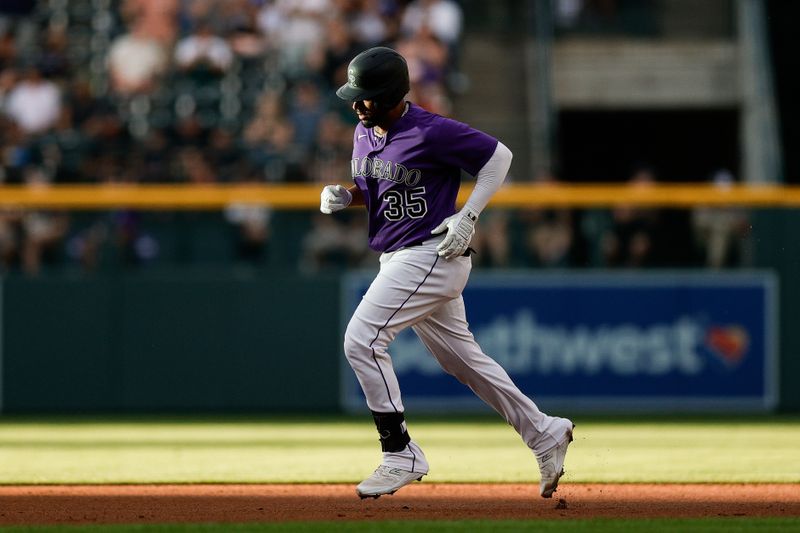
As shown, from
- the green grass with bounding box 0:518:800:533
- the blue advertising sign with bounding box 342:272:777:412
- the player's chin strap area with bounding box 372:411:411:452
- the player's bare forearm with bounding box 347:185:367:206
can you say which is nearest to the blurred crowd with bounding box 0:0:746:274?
the blue advertising sign with bounding box 342:272:777:412

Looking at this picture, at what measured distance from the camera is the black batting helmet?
256 inches

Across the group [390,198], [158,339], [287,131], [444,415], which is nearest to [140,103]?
[287,131]

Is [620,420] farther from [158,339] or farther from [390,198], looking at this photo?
[390,198]

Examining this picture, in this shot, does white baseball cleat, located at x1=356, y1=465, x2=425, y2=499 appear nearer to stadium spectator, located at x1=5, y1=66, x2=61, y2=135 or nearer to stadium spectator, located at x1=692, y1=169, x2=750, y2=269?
stadium spectator, located at x1=692, y1=169, x2=750, y2=269

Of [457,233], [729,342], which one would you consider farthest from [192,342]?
[457,233]

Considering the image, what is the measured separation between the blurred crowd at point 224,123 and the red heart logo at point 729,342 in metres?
0.62

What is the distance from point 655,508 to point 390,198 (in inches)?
72.1

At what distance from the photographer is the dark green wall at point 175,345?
12.8 m

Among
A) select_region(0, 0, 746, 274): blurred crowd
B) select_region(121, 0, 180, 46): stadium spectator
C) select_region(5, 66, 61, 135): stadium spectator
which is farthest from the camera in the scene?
select_region(121, 0, 180, 46): stadium spectator

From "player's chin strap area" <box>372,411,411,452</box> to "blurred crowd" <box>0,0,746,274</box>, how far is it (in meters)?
6.04

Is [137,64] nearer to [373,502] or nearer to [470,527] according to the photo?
[373,502]

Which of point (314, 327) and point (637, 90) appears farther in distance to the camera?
point (637, 90)

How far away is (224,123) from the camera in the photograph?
50.8ft

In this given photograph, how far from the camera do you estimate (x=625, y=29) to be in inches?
748
